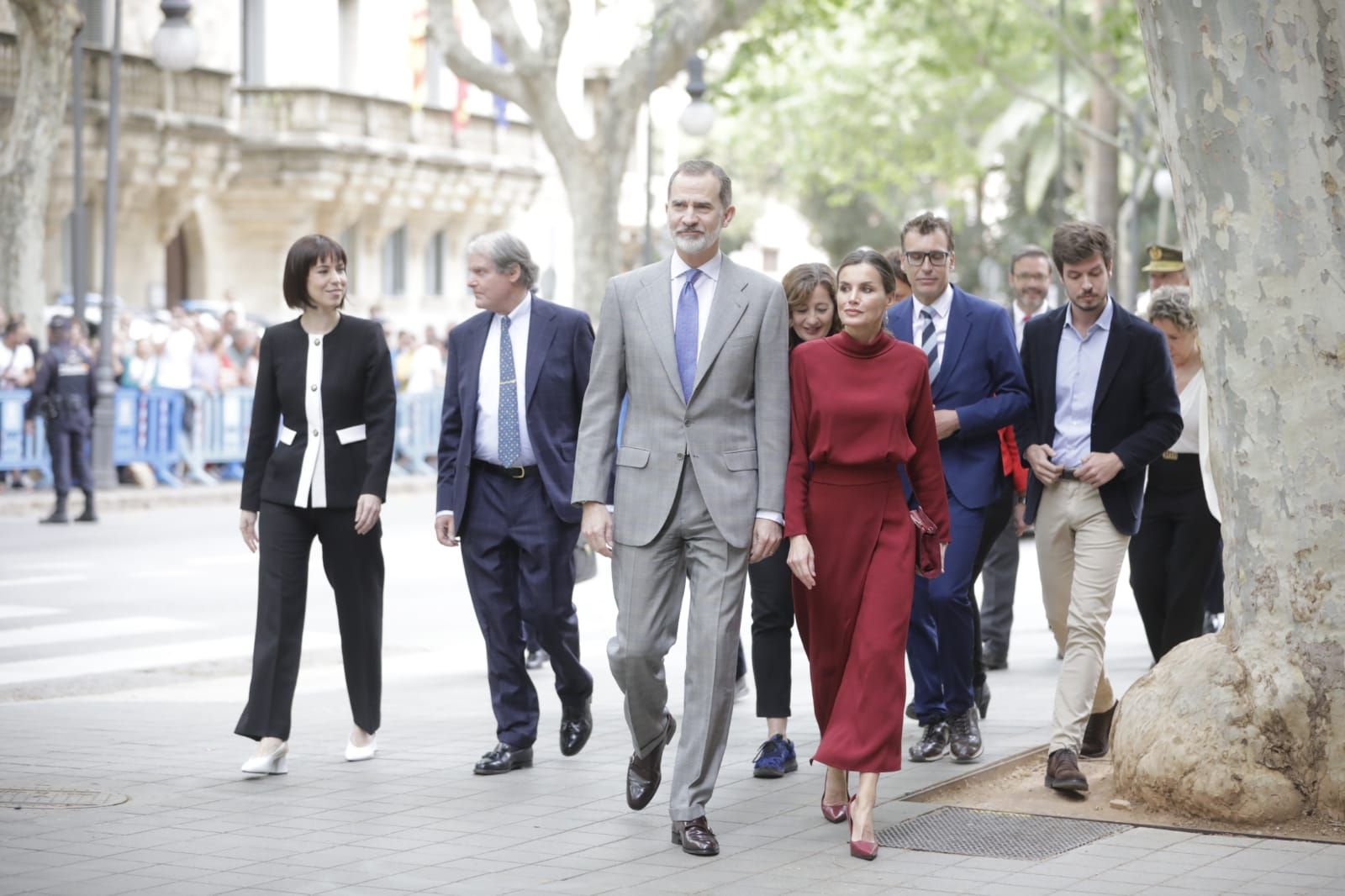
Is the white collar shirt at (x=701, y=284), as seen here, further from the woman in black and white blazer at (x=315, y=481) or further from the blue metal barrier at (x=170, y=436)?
the blue metal barrier at (x=170, y=436)

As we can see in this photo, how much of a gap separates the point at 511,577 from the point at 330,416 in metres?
0.94

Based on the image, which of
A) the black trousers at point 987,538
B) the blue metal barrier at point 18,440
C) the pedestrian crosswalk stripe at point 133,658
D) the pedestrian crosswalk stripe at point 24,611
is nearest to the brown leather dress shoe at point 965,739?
the black trousers at point 987,538

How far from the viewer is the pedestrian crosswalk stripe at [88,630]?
39.7ft

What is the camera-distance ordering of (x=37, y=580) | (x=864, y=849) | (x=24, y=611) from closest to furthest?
(x=864, y=849)
(x=24, y=611)
(x=37, y=580)

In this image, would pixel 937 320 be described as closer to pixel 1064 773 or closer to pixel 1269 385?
pixel 1269 385

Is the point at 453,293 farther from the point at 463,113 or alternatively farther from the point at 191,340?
the point at 191,340

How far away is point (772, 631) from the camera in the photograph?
785cm

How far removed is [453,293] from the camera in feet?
158

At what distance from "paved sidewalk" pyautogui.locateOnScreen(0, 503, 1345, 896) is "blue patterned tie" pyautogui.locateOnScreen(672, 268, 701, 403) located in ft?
4.84

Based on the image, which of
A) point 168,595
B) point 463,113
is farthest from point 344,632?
point 463,113

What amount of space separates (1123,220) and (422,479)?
27.2m

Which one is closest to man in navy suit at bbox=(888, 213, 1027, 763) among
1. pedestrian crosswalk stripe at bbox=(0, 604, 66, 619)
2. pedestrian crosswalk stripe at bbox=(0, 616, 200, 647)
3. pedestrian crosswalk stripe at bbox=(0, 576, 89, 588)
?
pedestrian crosswalk stripe at bbox=(0, 616, 200, 647)

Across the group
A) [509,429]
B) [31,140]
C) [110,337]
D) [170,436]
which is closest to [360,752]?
[509,429]

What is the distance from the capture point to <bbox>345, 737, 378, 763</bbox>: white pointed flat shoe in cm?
809
